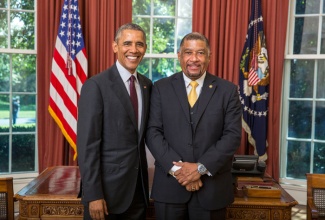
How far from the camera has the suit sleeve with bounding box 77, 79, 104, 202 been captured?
1888mm

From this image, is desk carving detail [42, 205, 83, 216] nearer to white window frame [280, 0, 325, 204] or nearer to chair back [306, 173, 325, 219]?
chair back [306, 173, 325, 219]

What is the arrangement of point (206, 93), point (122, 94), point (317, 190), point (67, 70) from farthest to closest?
point (67, 70) → point (317, 190) → point (206, 93) → point (122, 94)

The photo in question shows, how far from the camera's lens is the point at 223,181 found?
6.84 feet

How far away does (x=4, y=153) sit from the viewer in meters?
4.24

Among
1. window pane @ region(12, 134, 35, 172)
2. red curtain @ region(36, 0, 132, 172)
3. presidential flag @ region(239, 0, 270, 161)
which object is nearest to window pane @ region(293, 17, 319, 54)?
presidential flag @ region(239, 0, 270, 161)

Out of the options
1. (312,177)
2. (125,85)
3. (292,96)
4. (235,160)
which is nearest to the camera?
(125,85)

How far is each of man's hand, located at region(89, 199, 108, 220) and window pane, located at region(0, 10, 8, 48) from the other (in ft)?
9.52

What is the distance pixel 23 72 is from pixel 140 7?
149cm

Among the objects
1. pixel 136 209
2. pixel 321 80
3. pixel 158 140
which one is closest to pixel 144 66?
pixel 321 80

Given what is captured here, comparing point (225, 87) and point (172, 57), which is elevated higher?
point (172, 57)

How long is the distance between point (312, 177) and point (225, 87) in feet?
2.92

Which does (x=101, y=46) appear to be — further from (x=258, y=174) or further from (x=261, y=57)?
(x=258, y=174)

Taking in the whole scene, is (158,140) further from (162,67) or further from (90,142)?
(162,67)

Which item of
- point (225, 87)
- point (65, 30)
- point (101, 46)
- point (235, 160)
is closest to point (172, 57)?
point (101, 46)
